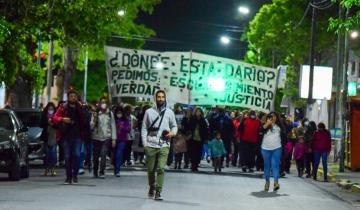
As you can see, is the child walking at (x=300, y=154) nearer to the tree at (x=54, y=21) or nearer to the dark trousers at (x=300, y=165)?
the dark trousers at (x=300, y=165)

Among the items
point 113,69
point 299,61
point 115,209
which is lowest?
point 115,209

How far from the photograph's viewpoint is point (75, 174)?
17516 mm

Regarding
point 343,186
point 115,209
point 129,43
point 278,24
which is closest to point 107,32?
point 343,186

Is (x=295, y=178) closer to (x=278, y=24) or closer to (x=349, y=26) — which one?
(x=349, y=26)

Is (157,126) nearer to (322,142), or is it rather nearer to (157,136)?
(157,136)

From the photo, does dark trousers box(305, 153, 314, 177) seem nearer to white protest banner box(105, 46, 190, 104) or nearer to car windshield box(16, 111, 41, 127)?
white protest banner box(105, 46, 190, 104)

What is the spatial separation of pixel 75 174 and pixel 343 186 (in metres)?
6.96

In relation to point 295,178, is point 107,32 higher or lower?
higher

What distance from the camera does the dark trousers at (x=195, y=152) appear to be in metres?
23.4

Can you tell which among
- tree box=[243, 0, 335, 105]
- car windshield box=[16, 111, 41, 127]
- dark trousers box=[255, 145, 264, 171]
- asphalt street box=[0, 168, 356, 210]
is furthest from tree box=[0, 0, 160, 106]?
tree box=[243, 0, 335, 105]

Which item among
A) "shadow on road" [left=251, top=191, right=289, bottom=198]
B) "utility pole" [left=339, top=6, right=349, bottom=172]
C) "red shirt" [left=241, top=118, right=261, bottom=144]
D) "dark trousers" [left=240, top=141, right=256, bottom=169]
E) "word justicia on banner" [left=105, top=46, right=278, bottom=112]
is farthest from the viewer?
"utility pole" [left=339, top=6, right=349, bottom=172]

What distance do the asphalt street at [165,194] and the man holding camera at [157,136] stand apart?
1.69 feet

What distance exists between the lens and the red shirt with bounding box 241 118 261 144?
79.3 feet

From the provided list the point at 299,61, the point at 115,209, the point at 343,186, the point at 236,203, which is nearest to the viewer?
the point at 115,209
